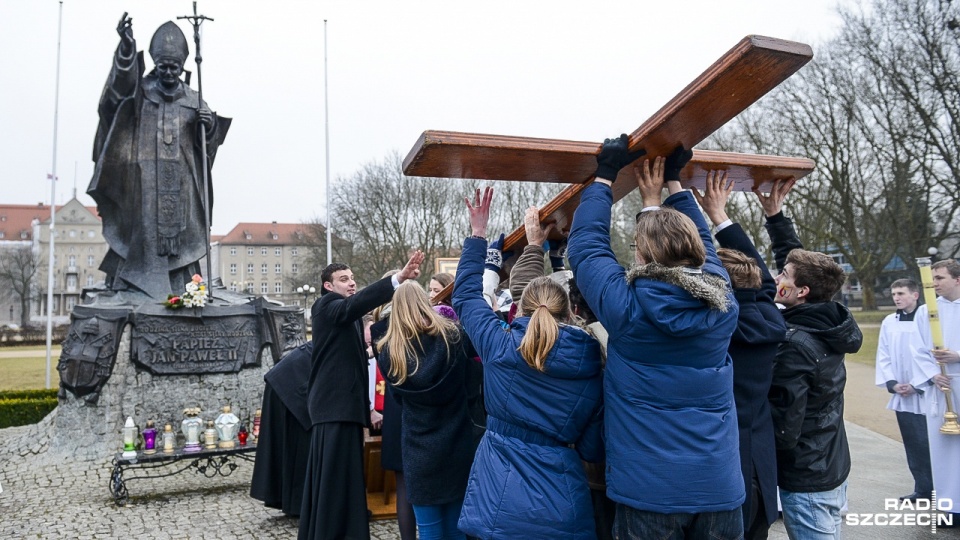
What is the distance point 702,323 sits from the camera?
2068 mm

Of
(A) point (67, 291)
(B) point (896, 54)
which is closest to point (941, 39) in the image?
(B) point (896, 54)

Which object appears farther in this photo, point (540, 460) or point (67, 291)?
point (67, 291)

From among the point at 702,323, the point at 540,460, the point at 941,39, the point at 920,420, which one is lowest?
the point at 920,420

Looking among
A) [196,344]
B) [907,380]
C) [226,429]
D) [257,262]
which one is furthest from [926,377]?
[257,262]

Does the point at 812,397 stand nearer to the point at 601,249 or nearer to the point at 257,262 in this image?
the point at 601,249

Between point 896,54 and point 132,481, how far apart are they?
2119cm

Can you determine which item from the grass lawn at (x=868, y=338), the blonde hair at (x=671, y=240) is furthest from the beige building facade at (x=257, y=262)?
the blonde hair at (x=671, y=240)

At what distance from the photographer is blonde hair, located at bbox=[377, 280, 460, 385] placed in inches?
128

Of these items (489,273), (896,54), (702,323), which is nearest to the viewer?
(702,323)

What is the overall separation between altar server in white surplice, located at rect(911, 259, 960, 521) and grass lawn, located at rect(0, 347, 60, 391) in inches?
594

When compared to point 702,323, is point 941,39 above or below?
above

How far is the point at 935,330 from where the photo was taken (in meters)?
4.65

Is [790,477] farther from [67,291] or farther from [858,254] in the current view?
[67,291]

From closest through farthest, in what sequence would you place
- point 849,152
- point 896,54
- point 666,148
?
point 666,148 → point 896,54 → point 849,152
